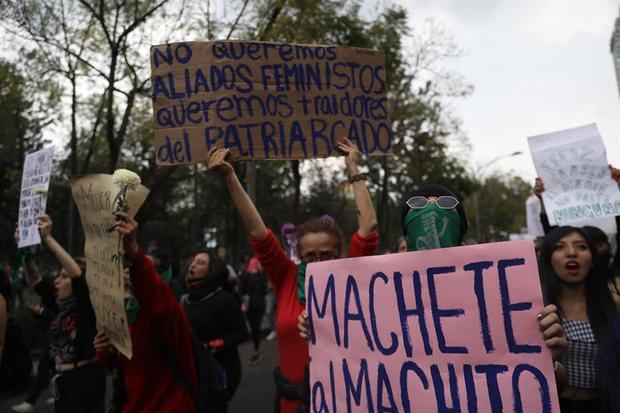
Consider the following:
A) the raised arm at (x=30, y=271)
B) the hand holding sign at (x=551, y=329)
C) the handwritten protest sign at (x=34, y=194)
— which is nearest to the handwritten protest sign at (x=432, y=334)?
the hand holding sign at (x=551, y=329)

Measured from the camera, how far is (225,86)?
3141 mm

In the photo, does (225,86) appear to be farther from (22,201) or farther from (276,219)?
(276,219)

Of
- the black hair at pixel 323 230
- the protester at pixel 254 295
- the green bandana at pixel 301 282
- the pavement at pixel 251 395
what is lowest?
the pavement at pixel 251 395

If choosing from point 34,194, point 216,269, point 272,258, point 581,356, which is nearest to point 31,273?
point 34,194

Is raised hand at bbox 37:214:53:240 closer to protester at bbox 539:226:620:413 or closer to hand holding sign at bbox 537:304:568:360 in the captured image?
protester at bbox 539:226:620:413

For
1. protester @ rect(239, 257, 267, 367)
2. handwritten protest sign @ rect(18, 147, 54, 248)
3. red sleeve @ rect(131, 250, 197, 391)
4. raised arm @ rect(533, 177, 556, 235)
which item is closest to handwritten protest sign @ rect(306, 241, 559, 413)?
red sleeve @ rect(131, 250, 197, 391)

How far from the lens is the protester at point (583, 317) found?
2365mm

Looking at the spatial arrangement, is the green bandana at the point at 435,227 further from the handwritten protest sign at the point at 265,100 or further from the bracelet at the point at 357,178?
the handwritten protest sign at the point at 265,100

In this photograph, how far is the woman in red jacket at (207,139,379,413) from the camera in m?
2.54

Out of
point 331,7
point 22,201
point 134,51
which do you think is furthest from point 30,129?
point 22,201

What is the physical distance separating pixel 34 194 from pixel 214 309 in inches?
63.4

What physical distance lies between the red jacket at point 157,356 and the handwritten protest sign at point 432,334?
1.05m

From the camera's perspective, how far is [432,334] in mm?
1715

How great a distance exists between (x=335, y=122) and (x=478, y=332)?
1.86 meters
